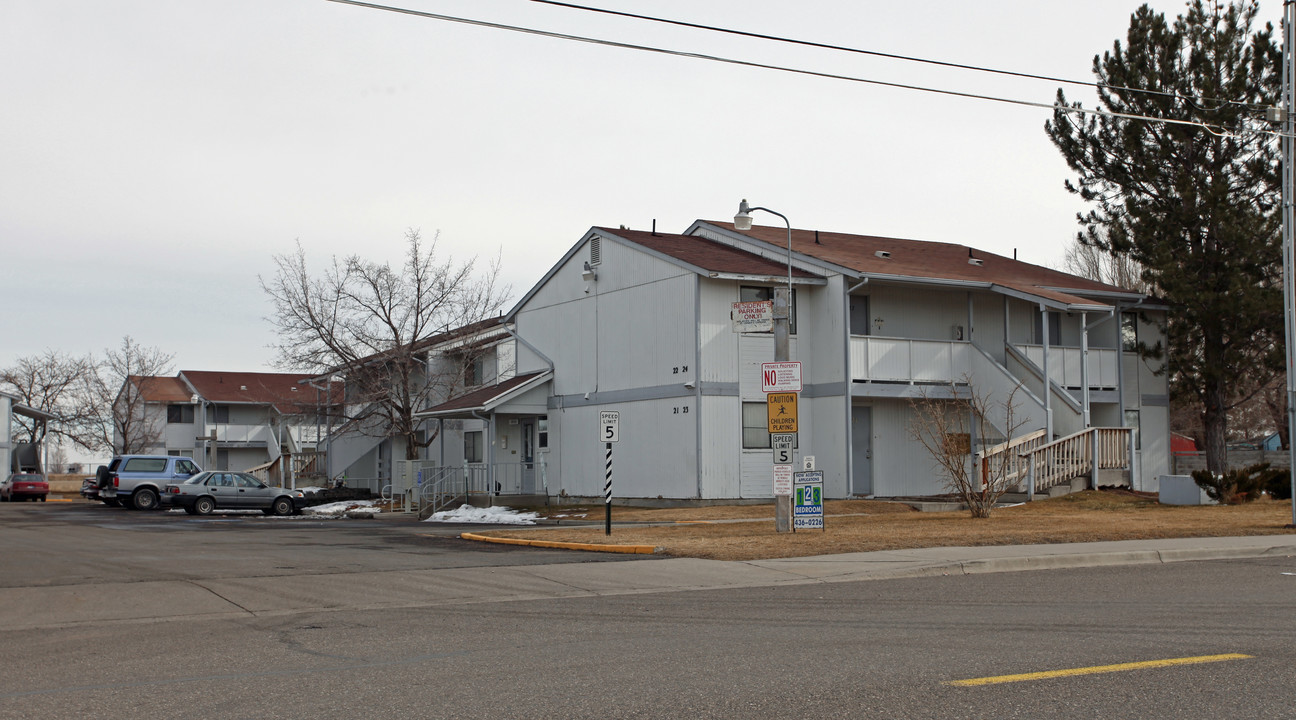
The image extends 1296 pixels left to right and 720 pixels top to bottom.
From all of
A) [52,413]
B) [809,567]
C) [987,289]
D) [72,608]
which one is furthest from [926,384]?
[52,413]

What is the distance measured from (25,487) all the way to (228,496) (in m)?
18.6

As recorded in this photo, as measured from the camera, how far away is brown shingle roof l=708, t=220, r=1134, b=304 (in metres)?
30.5

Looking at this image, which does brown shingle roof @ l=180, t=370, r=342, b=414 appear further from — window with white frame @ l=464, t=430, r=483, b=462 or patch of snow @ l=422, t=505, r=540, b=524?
patch of snow @ l=422, t=505, r=540, b=524

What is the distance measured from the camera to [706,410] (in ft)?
94.8

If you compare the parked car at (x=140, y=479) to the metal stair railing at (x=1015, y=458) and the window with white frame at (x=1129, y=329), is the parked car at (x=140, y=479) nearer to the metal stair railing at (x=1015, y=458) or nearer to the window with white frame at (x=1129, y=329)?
the metal stair railing at (x=1015, y=458)

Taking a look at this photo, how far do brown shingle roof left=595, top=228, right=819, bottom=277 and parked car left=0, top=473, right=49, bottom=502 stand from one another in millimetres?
30996

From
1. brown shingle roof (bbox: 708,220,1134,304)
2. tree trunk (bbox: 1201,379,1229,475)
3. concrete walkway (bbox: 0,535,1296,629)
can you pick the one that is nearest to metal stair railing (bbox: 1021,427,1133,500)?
brown shingle roof (bbox: 708,220,1134,304)

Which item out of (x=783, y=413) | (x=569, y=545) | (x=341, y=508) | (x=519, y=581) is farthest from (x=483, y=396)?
(x=519, y=581)

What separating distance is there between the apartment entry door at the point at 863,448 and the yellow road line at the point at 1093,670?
22.4 metres

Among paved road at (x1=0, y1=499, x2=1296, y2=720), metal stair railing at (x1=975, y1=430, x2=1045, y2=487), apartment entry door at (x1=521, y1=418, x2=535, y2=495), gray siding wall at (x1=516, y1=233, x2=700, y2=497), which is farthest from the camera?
apartment entry door at (x1=521, y1=418, x2=535, y2=495)

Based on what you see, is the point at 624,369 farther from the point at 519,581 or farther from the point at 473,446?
the point at 519,581

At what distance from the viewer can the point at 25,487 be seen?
161 feet

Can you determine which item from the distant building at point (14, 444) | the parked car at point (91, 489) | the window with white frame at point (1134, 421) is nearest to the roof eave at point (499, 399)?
the parked car at point (91, 489)

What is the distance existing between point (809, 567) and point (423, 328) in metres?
27.0
